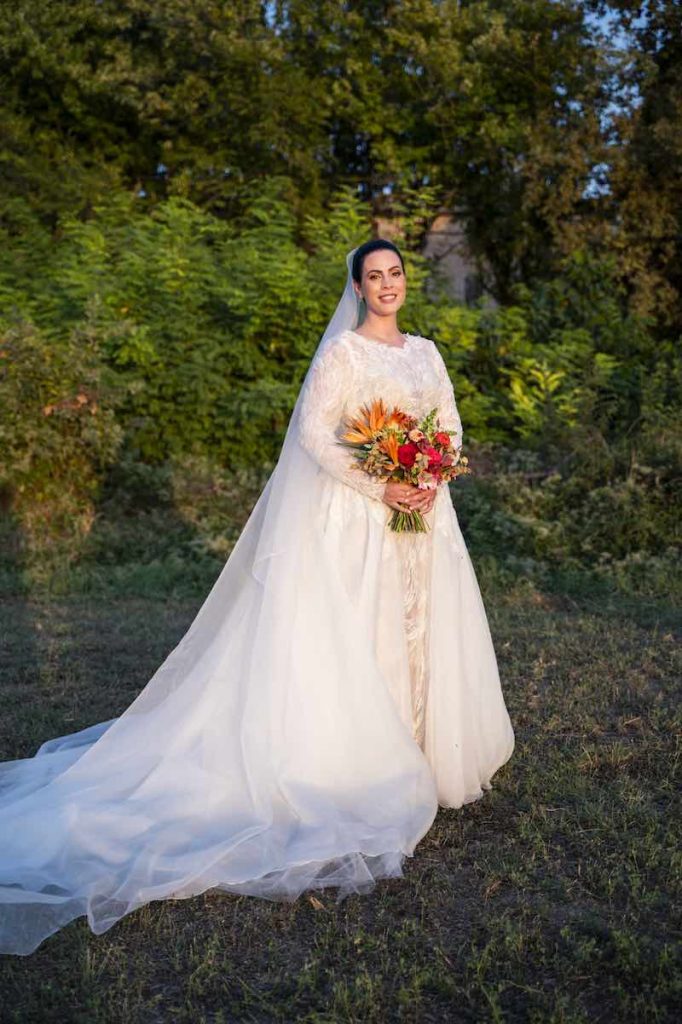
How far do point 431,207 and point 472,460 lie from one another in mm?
5549

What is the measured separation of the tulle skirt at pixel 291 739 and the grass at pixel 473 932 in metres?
0.15

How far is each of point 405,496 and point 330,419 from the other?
0.46 meters

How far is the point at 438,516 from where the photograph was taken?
434 cm

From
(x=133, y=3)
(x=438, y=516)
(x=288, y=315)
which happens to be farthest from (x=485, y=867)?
(x=133, y=3)

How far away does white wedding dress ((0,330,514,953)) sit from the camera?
11.7 feet

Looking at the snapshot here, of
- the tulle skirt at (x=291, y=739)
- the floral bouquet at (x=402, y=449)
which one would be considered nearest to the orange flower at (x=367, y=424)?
the floral bouquet at (x=402, y=449)

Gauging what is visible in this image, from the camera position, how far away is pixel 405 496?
4.05 metres

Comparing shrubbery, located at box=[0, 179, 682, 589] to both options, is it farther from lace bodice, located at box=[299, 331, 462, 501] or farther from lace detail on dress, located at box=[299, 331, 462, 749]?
lace bodice, located at box=[299, 331, 462, 501]

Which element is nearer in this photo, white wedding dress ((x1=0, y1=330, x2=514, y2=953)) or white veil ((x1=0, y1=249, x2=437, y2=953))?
white veil ((x1=0, y1=249, x2=437, y2=953))

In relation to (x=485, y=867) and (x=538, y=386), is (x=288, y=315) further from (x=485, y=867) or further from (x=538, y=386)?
(x=485, y=867)

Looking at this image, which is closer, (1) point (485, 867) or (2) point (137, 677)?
(1) point (485, 867)

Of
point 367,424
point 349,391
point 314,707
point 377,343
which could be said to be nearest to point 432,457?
point 367,424

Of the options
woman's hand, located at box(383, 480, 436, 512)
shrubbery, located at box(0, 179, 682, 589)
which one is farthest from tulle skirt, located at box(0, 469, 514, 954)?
shrubbery, located at box(0, 179, 682, 589)

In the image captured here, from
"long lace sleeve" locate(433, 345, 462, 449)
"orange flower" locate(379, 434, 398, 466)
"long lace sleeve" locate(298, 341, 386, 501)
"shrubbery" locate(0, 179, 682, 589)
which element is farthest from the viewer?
"shrubbery" locate(0, 179, 682, 589)
